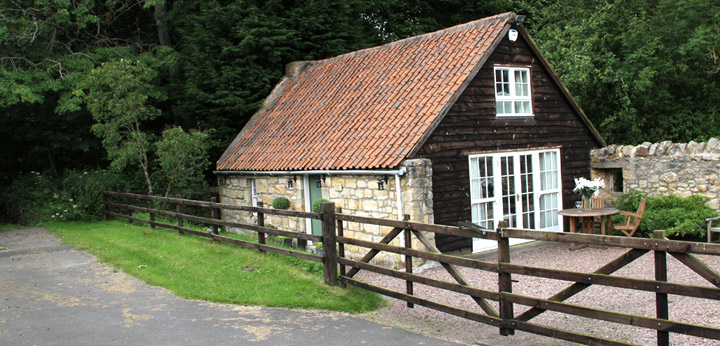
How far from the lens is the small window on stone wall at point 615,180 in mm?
15703

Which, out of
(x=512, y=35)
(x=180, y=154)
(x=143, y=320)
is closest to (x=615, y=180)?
(x=512, y=35)

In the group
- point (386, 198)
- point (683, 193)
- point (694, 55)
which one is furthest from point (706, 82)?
point (386, 198)

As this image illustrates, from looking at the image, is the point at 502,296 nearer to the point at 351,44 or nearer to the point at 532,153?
the point at 532,153

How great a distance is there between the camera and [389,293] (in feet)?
25.7

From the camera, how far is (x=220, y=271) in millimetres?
9867

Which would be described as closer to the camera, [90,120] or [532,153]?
[532,153]

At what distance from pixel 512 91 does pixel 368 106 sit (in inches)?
141

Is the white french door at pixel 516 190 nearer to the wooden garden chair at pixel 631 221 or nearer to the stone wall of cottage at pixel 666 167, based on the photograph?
the wooden garden chair at pixel 631 221

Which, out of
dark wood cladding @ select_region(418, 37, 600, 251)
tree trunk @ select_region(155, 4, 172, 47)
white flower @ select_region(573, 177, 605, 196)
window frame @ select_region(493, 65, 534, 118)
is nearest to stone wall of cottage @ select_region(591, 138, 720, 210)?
dark wood cladding @ select_region(418, 37, 600, 251)

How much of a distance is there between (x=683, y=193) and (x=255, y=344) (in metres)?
12.2

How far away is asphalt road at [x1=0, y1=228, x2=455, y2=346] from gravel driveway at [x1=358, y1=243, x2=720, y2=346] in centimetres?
58

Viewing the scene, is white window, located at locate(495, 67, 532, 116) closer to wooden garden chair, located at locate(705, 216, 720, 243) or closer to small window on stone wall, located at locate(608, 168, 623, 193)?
small window on stone wall, located at locate(608, 168, 623, 193)

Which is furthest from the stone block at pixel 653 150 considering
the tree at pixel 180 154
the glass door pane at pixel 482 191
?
the tree at pixel 180 154

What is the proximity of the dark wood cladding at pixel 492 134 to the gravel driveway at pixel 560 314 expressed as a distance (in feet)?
5.60
